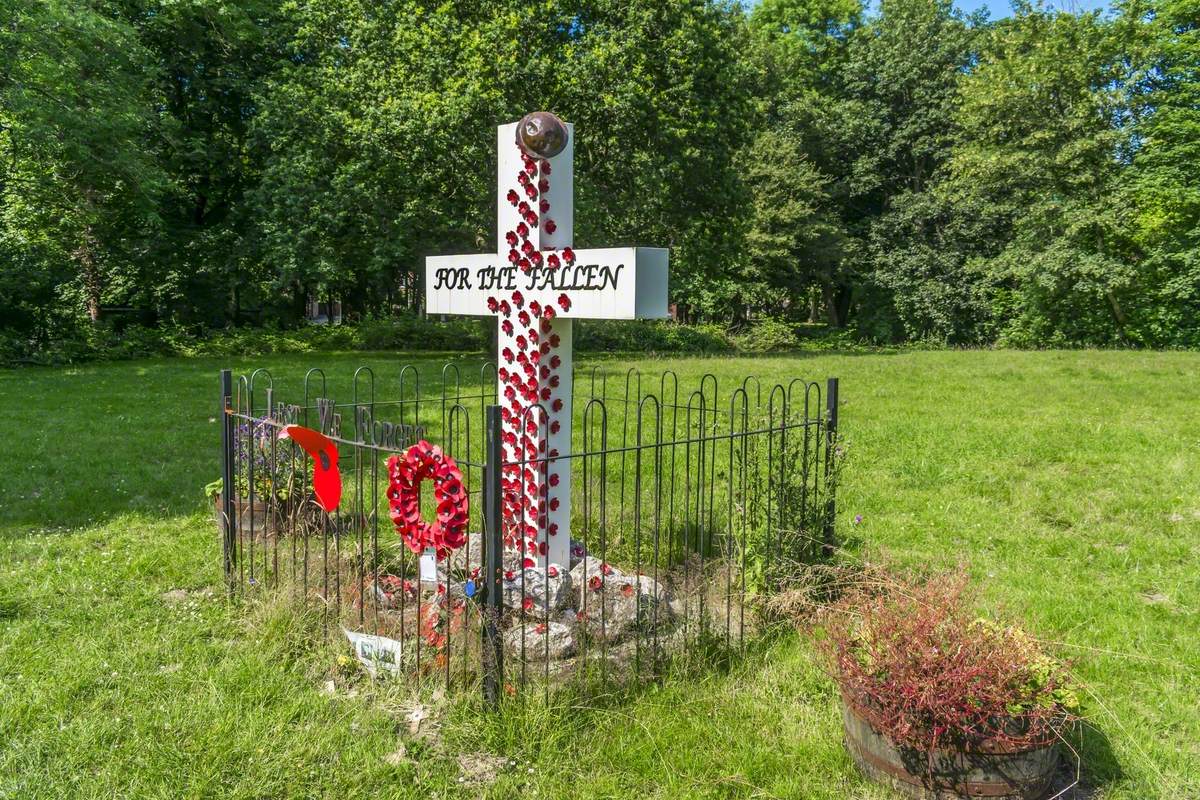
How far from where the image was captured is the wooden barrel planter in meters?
3.05

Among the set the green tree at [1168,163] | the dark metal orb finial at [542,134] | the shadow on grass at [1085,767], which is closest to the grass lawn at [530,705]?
the shadow on grass at [1085,767]

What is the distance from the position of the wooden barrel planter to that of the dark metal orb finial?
3.16m

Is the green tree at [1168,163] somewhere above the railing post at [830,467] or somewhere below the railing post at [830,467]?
above

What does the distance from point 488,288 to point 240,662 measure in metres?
2.35

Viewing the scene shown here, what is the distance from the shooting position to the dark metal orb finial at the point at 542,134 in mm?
4344

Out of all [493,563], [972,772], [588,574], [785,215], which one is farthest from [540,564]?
[785,215]

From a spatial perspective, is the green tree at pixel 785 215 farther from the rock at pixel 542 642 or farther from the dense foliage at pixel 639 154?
the rock at pixel 542 642

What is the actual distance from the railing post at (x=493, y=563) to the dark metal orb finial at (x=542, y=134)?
1.62 meters

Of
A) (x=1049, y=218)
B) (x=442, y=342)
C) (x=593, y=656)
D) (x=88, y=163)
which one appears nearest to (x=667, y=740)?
(x=593, y=656)

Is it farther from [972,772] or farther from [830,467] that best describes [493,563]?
[830,467]

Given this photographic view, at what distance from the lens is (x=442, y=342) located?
23969 mm

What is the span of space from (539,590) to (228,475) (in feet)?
6.99

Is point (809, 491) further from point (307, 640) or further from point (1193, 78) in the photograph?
point (1193, 78)

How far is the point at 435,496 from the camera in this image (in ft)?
12.4
